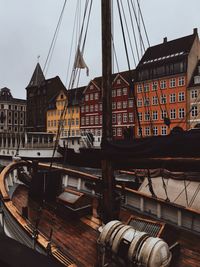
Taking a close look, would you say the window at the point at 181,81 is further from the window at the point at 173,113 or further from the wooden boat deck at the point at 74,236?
the wooden boat deck at the point at 74,236

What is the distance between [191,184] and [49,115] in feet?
171

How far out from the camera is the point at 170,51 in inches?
1654

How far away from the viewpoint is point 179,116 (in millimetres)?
38906

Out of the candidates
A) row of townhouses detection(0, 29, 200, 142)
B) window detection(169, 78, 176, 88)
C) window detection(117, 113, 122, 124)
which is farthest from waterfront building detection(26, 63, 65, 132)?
window detection(169, 78, 176, 88)

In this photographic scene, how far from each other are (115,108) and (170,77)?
10321 millimetres

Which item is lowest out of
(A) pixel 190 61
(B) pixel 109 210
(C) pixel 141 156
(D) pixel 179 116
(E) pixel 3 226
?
(E) pixel 3 226

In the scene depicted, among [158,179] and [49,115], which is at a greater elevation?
[49,115]

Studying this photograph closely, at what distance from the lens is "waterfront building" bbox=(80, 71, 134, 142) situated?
43062 millimetres

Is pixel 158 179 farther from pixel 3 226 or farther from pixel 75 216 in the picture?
pixel 3 226

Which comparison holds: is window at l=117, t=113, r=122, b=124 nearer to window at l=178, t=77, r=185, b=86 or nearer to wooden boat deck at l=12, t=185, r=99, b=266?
window at l=178, t=77, r=185, b=86

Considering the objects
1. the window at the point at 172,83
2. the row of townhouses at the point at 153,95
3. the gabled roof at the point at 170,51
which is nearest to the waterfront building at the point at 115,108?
the row of townhouses at the point at 153,95

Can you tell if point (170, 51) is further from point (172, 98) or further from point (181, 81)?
point (172, 98)

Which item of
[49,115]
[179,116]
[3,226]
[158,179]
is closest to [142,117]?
[179,116]

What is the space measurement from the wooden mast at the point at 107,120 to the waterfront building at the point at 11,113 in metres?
70.2
